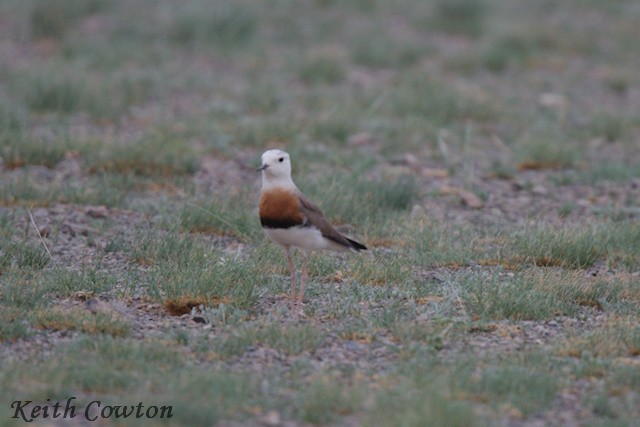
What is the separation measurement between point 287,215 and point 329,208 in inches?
95.5

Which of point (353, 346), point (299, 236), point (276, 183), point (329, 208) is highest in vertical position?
point (276, 183)

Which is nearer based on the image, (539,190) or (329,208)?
(329,208)

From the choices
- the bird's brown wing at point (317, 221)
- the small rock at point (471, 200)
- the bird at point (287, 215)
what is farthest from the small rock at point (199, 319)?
the small rock at point (471, 200)

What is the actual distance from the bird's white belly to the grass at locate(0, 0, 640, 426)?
0.44 metres

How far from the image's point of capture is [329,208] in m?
8.91

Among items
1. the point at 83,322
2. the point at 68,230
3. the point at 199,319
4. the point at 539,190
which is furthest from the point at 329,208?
Answer: the point at 83,322

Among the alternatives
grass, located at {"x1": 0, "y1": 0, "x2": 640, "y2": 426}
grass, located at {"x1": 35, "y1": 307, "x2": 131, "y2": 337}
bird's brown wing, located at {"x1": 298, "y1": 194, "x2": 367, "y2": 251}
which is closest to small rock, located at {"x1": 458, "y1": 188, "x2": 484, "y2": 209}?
grass, located at {"x1": 0, "y1": 0, "x2": 640, "y2": 426}

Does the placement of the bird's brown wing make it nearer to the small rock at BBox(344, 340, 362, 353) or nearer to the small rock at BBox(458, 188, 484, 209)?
the small rock at BBox(344, 340, 362, 353)

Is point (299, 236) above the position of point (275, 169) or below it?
below

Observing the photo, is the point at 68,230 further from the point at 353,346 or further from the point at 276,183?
the point at 353,346

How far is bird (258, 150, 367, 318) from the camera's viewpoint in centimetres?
652

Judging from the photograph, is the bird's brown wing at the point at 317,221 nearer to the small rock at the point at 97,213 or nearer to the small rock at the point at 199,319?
the small rock at the point at 199,319

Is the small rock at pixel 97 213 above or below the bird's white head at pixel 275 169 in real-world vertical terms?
below

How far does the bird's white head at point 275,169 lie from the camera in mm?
6594
